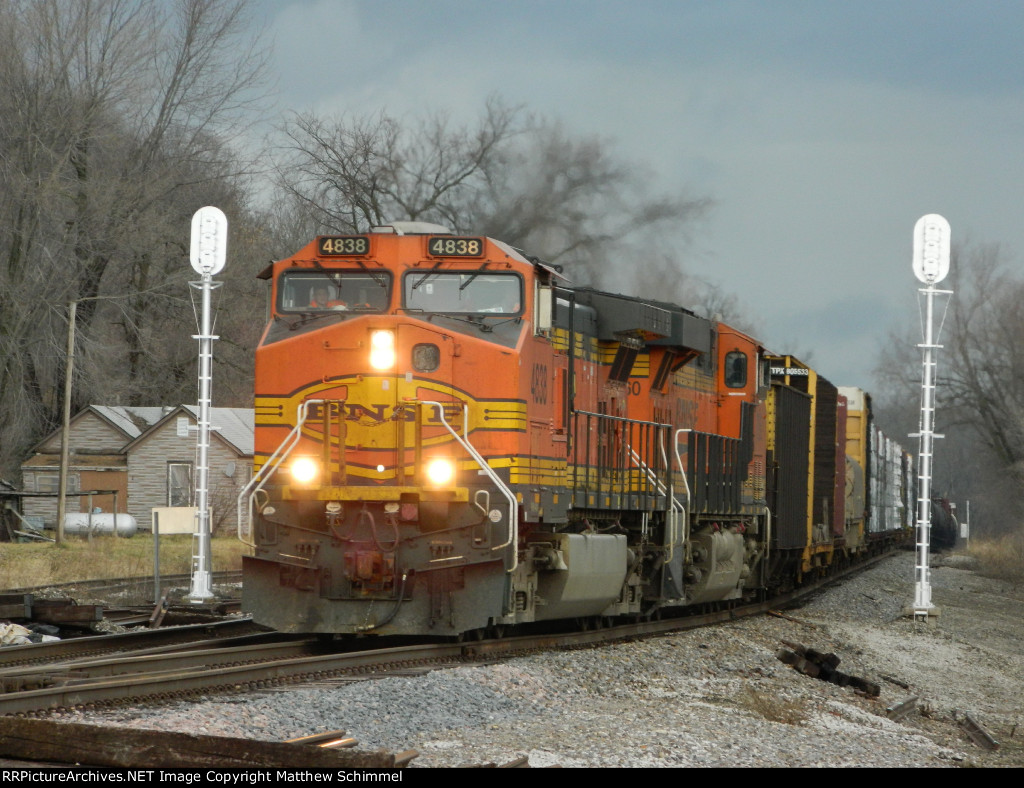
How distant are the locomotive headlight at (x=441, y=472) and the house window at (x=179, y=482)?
3289 centimetres

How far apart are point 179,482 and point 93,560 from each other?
53.5 feet

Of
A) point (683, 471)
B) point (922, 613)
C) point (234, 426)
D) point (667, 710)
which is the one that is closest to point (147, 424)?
point (234, 426)

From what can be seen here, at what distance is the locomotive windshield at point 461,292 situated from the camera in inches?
460

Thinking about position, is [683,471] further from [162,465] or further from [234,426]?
[162,465]

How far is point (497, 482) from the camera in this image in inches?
437

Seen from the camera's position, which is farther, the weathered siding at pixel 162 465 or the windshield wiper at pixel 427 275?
the weathered siding at pixel 162 465

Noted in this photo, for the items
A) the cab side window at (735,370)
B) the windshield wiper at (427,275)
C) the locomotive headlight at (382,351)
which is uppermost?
the windshield wiper at (427,275)

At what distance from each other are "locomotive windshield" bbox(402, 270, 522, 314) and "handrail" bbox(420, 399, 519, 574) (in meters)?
0.94

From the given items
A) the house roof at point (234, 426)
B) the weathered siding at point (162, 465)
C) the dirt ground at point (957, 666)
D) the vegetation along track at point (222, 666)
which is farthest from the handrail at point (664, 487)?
the weathered siding at point (162, 465)

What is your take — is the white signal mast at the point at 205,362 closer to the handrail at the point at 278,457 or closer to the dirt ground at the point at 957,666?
the handrail at the point at 278,457

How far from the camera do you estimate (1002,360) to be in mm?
53125

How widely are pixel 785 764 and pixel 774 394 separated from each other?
13.1 m

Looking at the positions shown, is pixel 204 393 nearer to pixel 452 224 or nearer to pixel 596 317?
pixel 596 317

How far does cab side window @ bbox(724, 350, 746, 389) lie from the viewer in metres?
17.9
